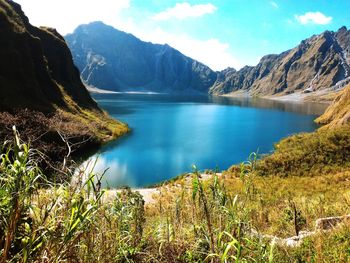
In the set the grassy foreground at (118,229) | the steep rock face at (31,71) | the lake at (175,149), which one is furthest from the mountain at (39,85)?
the grassy foreground at (118,229)

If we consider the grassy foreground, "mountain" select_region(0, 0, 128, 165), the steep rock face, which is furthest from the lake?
the grassy foreground

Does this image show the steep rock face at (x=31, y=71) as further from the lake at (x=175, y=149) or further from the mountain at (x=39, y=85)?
the lake at (x=175, y=149)

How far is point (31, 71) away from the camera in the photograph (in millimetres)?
75125

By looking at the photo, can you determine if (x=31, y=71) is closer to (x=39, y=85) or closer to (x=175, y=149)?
(x=39, y=85)

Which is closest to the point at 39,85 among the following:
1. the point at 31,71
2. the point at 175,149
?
the point at 31,71

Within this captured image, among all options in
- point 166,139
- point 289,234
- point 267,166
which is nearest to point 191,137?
point 166,139

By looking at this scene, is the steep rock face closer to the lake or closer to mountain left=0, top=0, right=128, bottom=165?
mountain left=0, top=0, right=128, bottom=165

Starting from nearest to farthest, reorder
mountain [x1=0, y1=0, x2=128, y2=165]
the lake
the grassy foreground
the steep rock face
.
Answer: the grassy foreground → the lake → mountain [x1=0, y1=0, x2=128, y2=165] → the steep rock face

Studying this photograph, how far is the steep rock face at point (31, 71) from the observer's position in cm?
6506

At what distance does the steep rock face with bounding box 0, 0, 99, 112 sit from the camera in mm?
65062

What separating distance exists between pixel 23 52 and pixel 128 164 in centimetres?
4492

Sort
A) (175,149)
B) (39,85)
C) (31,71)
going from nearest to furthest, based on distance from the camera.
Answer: (175,149)
(31,71)
(39,85)

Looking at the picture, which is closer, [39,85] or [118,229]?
[118,229]

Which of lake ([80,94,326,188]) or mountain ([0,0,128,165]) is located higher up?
mountain ([0,0,128,165])
